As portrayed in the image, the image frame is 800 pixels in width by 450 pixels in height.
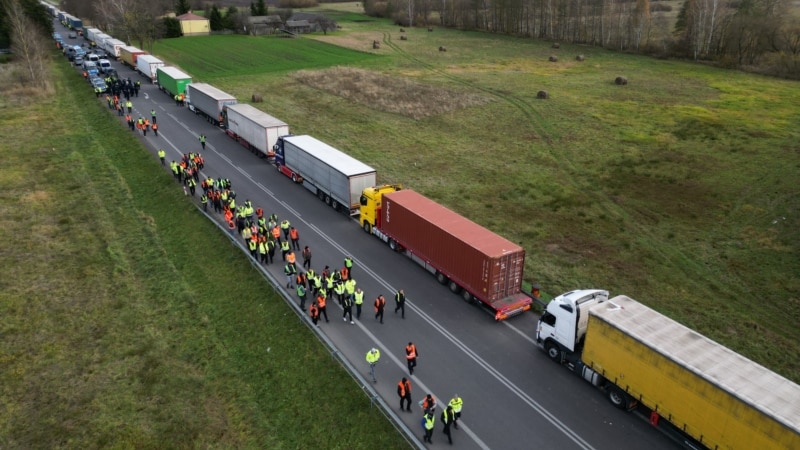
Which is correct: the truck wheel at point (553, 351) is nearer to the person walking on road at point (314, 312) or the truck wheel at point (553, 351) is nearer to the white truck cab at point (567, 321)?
the white truck cab at point (567, 321)

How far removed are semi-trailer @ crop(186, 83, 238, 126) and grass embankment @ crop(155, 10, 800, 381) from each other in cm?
639

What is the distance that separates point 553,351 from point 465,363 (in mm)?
3474

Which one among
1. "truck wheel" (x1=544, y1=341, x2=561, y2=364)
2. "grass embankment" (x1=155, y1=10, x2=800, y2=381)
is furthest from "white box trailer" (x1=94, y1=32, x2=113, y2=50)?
"truck wheel" (x1=544, y1=341, x2=561, y2=364)

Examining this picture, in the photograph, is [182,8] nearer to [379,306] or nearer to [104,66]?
[104,66]

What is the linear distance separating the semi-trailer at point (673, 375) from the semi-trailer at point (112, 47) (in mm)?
84514

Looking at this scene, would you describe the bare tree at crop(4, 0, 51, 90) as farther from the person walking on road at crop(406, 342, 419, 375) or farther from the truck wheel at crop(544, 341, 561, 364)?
the truck wheel at crop(544, 341, 561, 364)

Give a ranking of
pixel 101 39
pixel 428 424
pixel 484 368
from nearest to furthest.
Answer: pixel 428 424 → pixel 484 368 → pixel 101 39

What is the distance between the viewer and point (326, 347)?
21.3 metres

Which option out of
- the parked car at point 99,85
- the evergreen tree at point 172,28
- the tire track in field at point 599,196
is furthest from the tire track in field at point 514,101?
the evergreen tree at point 172,28

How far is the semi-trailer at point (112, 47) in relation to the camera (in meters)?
81.8

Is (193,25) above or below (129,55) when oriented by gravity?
above

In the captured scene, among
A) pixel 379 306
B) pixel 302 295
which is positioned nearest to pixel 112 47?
pixel 302 295

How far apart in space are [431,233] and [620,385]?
10.9m

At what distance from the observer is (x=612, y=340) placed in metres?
17.5
